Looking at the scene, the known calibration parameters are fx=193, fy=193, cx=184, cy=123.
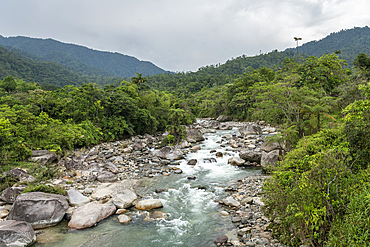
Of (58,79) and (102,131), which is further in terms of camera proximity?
(58,79)

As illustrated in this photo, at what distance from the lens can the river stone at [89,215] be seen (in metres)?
6.38

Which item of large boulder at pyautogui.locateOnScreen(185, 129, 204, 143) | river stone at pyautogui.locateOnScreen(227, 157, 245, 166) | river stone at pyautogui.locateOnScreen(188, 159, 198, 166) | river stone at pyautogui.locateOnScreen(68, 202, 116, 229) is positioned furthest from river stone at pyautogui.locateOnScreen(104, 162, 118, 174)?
large boulder at pyautogui.locateOnScreen(185, 129, 204, 143)

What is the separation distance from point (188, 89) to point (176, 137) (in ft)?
181

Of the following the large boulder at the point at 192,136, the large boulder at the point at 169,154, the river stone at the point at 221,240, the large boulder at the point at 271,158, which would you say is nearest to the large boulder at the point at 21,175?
the large boulder at the point at 169,154

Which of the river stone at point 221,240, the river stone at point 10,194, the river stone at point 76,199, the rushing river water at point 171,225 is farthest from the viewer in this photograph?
the river stone at point 76,199

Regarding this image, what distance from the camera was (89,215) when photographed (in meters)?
6.63

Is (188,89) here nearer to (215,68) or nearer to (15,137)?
(215,68)

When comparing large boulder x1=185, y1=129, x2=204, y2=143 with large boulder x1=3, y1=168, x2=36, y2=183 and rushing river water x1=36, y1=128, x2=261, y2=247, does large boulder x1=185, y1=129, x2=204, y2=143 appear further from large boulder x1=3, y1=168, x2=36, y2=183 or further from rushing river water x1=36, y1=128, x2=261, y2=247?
large boulder x1=3, y1=168, x2=36, y2=183

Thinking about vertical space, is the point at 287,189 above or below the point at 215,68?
below

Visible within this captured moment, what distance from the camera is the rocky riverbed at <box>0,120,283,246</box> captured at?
6.25 m

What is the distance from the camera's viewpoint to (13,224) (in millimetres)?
5523

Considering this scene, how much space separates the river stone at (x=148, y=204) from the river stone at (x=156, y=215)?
34 centimetres

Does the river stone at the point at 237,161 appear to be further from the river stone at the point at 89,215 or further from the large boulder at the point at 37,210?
the large boulder at the point at 37,210

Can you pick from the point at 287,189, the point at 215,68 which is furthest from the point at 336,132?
the point at 215,68
